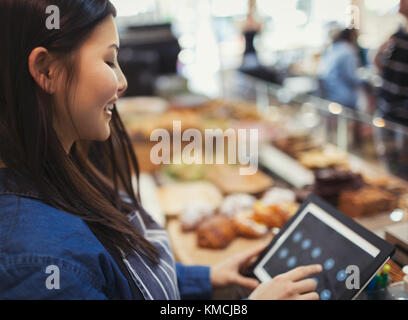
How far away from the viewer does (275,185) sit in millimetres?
2318

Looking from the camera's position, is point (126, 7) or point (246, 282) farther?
point (126, 7)

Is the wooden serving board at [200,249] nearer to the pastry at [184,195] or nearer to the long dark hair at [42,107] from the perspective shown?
the pastry at [184,195]

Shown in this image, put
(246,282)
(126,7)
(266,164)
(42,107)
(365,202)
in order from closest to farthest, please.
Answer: (42,107)
(246,282)
(126,7)
(365,202)
(266,164)

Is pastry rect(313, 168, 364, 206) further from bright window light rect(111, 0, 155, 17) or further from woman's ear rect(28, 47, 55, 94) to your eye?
woman's ear rect(28, 47, 55, 94)

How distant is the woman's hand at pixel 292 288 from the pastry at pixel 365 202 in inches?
34.1

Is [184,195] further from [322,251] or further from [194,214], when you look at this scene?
[322,251]

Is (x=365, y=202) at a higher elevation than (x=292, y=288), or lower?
lower

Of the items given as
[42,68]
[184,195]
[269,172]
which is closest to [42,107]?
[42,68]

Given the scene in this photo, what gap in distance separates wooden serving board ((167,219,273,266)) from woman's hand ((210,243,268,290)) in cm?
32

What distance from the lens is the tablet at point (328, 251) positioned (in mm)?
925

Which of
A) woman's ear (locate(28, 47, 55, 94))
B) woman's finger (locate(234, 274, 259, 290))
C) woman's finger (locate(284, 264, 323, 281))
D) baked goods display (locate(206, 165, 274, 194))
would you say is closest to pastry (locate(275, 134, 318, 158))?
baked goods display (locate(206, 165, 274, 194))

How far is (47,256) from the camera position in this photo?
0.73 m

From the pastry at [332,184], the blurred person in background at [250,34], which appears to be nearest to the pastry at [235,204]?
the pastry at [332,184]

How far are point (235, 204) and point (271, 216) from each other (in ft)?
0.89
